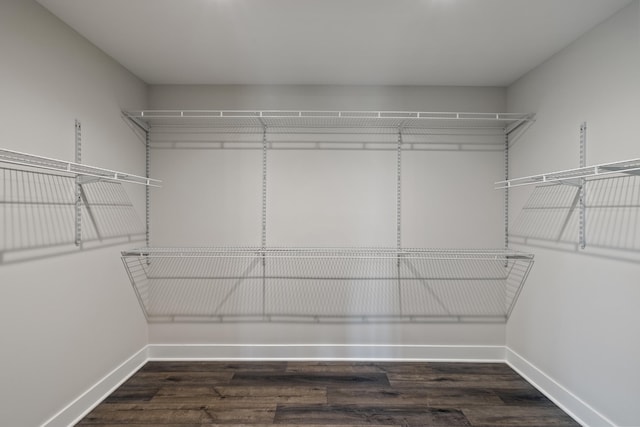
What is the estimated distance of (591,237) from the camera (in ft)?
5.65

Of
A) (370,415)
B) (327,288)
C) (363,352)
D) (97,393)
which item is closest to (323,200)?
(327,288)

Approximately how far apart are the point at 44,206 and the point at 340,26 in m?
1.84

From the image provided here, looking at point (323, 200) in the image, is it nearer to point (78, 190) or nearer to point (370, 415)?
point (370, 415)

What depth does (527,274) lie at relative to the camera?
225cm

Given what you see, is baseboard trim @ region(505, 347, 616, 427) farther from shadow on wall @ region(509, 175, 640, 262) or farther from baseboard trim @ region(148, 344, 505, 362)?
shadow on wall @ region(509, 175, 640, 262)

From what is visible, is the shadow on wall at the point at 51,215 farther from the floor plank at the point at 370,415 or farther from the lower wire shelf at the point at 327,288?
the floor plank at the point at 370,415

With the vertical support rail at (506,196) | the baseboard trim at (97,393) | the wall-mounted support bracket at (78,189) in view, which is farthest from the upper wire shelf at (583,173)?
the baseboard trim at (97,393)

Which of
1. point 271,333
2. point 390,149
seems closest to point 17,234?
point 271,333

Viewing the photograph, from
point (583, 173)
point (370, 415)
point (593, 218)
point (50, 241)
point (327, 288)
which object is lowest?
point (370, 415)

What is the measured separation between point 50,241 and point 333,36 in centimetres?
192

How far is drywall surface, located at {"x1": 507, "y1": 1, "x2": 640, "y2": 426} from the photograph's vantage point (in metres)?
1.51

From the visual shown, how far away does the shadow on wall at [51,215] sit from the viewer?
139 centimetres

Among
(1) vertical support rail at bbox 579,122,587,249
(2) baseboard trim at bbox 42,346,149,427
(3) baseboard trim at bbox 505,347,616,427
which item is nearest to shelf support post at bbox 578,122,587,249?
(1) vertical support rail at bbox 579,122,587,249

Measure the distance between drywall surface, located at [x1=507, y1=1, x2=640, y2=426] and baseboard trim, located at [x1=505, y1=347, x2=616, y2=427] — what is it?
0.04 feet
